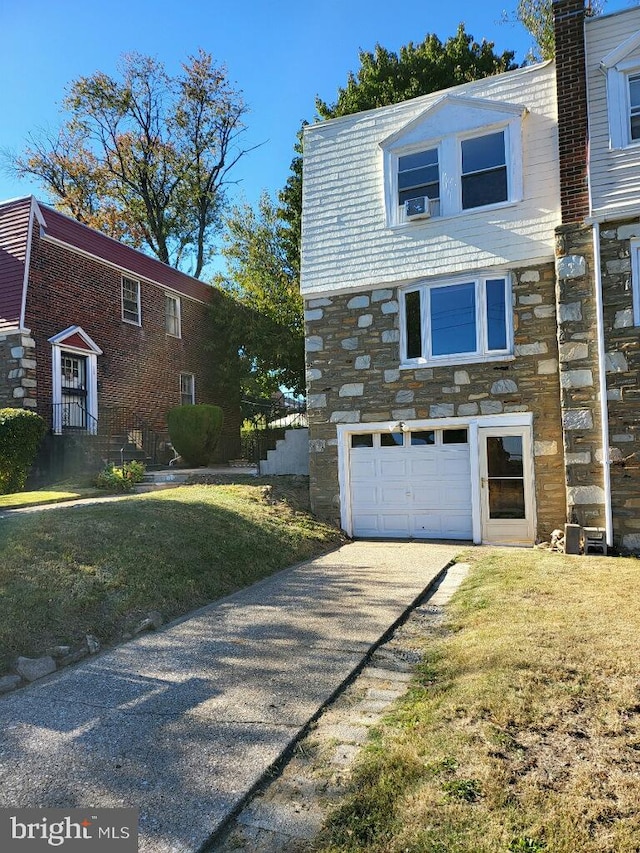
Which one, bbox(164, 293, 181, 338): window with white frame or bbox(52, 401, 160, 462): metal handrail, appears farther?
bbox(164, 293, 181, 338): window with white frame

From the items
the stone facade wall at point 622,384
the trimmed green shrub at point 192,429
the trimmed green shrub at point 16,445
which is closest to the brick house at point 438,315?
the stone facade wall at point 622,384

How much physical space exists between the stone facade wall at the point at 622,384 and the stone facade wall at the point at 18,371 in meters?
12.1

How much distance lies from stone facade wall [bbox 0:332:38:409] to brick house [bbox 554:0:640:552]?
11.5 metres

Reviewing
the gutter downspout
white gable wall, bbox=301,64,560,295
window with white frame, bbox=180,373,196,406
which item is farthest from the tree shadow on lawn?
window with white frame, bbox=180,373,196,406

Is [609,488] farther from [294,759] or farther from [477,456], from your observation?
[294,759]

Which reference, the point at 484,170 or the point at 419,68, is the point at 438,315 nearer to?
the point at 484,170

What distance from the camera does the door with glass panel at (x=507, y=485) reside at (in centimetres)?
951

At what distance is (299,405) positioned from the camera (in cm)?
1927

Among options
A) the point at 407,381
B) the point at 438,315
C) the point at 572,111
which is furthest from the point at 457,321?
the point at 572,111

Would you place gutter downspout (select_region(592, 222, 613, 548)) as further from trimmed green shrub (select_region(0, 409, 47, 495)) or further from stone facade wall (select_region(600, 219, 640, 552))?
trimmed green shrub (select_region(0, 409, 47, 495))

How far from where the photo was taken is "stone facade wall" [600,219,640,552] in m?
8.40

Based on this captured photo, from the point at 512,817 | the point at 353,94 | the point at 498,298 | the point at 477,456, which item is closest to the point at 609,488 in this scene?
the point at 477,456

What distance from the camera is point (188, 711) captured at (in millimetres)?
3484

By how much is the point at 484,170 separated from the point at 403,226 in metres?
1.61
